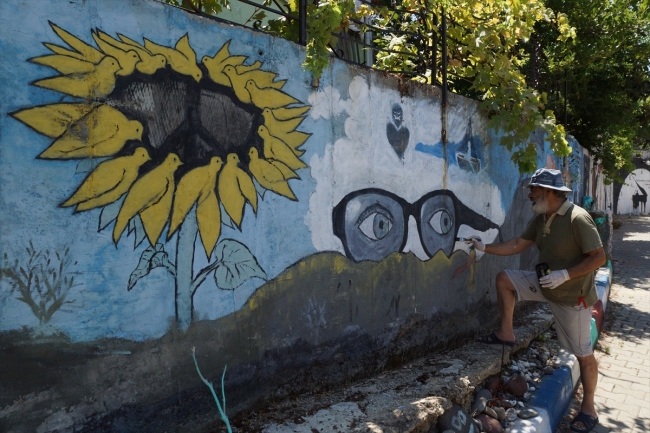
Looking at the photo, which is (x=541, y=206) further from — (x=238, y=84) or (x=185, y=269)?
(x=185, y=269)

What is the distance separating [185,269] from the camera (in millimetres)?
2564

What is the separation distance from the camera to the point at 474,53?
4758 millimetres

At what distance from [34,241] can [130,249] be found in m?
0.40

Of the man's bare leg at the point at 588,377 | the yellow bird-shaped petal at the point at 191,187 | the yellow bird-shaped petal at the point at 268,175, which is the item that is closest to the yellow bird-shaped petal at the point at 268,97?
the yellow bird-shaped petal at the point at 268,175

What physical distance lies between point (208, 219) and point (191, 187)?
19cm

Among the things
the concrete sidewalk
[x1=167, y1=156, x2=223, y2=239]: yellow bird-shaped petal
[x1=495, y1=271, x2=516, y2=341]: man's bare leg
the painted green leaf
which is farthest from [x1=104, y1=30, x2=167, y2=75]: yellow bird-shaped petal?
the concrete sidewalk

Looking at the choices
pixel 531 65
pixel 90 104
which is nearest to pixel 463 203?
pixel 90 104

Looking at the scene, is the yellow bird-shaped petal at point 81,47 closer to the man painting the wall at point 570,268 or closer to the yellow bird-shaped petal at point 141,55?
the yellow bird-shaped petal at point 141,55

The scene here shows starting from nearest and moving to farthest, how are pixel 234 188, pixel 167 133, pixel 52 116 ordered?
1. pixel 52 116
2. pixel 167 133
3. pixel 234 188

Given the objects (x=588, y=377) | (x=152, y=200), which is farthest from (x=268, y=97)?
(x=588, y=377)

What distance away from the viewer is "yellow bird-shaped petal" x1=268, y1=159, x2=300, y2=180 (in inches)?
118

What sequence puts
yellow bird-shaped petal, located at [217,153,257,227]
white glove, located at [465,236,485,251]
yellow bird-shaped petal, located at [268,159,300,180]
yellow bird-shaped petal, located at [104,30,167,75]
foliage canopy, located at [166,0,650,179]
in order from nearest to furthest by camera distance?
yellow bird-shaped petal, located at [104,30,167,75] < yellow bird-shaped petal, located at [217,153,257,227] < yellow bird-shaped petal, located at [268,159,300,180] < foliage canopy, located at [166,0,650,179] < white glove, located at [465,236,485,251]

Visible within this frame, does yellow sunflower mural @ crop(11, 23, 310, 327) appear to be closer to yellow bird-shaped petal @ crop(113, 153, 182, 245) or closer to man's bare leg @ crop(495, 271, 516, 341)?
yellow bird-shaped petal @ crop(113, 153, 182, 245)

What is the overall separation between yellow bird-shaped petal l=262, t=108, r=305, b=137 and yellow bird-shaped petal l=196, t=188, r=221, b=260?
55 centimetres
